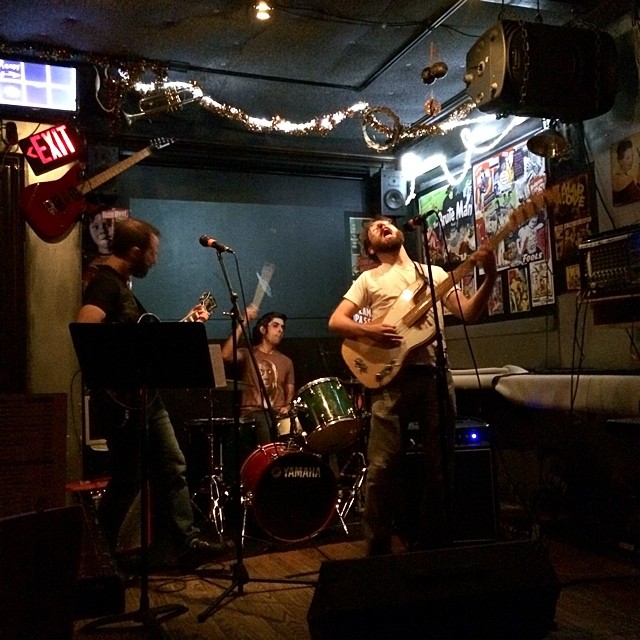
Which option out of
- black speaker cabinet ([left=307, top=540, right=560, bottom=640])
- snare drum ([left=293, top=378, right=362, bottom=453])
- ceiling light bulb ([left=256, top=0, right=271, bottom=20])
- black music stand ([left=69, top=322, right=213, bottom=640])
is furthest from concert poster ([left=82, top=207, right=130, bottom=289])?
black speaker cabinet ([left=307, top=540, right=560, bottom=640])

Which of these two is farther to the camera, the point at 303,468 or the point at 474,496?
the point at 303,468

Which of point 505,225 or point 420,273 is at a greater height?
point 505,225

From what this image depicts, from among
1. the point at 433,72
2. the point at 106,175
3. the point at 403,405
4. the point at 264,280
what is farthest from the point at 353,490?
the point at 106,175

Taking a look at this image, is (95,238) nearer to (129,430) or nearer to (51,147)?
(51,147)

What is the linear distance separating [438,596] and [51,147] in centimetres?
440

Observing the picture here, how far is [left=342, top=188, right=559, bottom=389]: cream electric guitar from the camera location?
3.25 meters

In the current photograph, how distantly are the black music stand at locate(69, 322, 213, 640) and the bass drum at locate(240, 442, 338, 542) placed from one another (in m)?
1.30

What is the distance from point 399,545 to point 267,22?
11.3ft

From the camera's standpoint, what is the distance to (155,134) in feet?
18.6

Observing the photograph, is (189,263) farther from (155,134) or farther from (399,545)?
(399,545)

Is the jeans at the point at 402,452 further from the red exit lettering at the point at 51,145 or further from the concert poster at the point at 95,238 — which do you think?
the red exit lettering at the point at 51,145

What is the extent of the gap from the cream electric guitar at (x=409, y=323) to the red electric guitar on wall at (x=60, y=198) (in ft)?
8.80

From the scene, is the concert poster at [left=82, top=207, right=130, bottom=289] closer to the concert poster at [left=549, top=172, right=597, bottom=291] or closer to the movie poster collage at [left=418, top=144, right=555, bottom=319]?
the movie poster collage at [left=418, top=144, right=555, bottom=319]

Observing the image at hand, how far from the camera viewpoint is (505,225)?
4.36 metres
